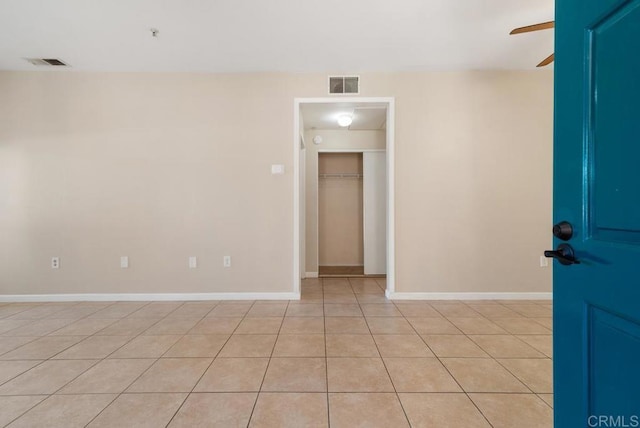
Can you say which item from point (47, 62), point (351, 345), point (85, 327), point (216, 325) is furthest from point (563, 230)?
point (47, 62)

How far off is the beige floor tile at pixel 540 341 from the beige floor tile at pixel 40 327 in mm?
4300

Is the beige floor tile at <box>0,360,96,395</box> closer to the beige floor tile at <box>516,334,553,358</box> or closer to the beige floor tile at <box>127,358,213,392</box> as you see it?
the beige floor tile at <box>127,358,213,392</box>

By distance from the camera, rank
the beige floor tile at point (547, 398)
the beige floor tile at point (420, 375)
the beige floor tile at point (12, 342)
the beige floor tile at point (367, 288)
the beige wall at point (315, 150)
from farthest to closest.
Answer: the beige wall at point (315, 150) < the beige floor tile at point (367, 288) < the beige floor tile at point (12, 342) < the beige floor tile at point (420, 375) < the beige floor tile at point (547, 398)

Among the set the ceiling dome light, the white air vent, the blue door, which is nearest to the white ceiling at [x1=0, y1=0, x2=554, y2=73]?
the white air vent

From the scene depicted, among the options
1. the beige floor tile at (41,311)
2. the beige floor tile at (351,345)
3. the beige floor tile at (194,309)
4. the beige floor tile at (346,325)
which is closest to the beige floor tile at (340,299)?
the beige floor tile at (346,325)

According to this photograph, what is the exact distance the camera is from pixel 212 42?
2.96 m

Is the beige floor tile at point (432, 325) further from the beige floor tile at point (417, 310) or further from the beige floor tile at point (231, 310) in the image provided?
the beige floor tile at point (231, 310)

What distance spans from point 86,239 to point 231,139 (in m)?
2.20

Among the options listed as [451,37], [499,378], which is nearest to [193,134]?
[451,37]

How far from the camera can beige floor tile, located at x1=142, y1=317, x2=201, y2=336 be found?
263 centimetres

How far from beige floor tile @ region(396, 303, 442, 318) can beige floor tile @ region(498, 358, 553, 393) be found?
0.96m

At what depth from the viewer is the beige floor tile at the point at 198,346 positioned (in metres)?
2.22

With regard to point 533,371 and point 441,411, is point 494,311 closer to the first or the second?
point 533,371

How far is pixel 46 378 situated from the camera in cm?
192
